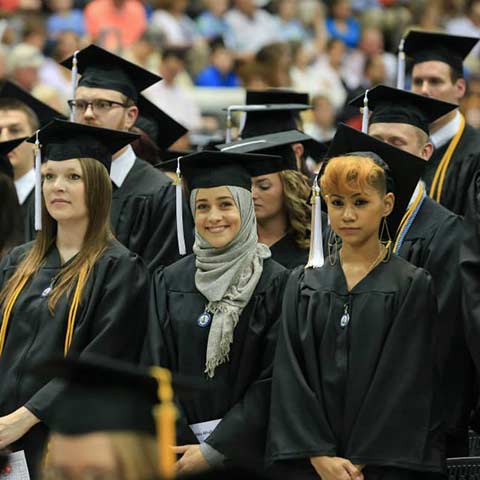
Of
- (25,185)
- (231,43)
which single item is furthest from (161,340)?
(231,43)

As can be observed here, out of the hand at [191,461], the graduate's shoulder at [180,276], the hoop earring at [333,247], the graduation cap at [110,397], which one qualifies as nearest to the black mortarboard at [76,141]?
the graduate's shoulder at [180,276]

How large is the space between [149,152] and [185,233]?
1.21m

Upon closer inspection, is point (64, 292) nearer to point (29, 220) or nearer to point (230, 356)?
point (230, 356)

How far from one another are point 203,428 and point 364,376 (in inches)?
30.8

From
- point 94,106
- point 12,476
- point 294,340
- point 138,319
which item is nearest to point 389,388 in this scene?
point 294,340

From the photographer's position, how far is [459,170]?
6688mm

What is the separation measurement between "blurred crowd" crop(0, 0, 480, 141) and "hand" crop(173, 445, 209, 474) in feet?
16.2

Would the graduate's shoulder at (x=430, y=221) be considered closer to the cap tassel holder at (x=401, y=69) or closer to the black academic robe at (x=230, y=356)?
the black academic robe at (x=230, y=356)

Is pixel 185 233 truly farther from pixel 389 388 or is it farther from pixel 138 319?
pixel 389 388

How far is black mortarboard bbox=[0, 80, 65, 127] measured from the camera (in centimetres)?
795

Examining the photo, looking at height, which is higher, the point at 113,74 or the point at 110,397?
the point at 113,74

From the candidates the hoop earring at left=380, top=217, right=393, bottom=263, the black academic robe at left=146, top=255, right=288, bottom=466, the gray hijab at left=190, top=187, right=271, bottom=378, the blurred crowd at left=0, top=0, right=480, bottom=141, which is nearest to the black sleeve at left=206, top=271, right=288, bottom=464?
the black academic robe at left=146, top=255, right=288, bottom=466

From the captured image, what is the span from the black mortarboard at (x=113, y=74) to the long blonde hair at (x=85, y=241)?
1.46m

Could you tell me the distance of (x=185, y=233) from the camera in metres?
6.44
